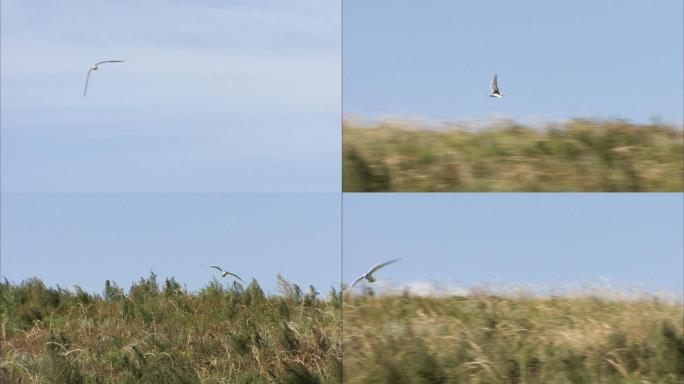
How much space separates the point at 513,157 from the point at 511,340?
4.62 feet

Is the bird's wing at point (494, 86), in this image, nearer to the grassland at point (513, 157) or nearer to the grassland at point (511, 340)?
the grassland at point (513, 157)

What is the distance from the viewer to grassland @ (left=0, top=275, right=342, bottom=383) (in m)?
9.91

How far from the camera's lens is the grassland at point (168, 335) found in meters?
9.91

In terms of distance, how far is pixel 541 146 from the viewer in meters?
7.63

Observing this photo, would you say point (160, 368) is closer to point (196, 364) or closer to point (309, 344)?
point (196, 364)

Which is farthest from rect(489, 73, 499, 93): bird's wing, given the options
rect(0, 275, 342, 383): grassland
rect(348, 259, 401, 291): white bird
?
rect(0, 275, 342, 383): grassland

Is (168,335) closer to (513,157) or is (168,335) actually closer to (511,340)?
(511,340)

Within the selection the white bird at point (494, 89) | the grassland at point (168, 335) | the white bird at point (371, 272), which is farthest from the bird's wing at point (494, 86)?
the grassland at point (168, 335)

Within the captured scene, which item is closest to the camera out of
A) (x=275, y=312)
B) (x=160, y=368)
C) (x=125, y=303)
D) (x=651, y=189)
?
(x=651, y=189)

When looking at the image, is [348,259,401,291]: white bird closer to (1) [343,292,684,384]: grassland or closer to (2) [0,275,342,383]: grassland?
(1) [343,292,684,384]: grassland

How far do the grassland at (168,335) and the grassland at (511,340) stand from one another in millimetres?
1598

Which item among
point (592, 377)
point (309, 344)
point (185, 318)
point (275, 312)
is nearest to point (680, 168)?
point (592, 377)

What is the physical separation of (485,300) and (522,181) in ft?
3.35

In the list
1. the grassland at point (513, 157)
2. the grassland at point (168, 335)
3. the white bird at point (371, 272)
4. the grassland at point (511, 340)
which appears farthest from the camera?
the grassland at point (168, 335)
